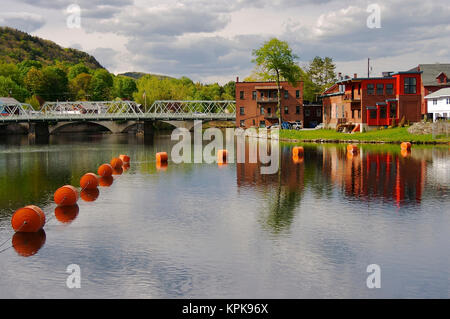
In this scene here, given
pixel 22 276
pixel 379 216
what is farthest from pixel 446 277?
pixel 22 276

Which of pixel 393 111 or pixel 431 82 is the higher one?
pixel 431 82

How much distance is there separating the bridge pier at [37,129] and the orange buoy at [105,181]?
4373 inches

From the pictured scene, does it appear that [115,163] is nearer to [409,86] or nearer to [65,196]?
[65,196]

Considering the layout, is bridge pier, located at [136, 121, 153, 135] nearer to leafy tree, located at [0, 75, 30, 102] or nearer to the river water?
leafy tree, located at [0, 75, 30, 102]

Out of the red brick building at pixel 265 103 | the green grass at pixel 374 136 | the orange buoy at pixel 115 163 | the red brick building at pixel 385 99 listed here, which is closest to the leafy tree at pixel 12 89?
the red brick building at pixel 265 103

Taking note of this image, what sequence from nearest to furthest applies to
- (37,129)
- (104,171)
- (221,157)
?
(104,171)
(221,157)
(37,129)

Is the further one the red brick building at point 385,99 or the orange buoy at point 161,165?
the red brick building at point 385,99

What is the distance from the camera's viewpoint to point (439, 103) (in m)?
87.4

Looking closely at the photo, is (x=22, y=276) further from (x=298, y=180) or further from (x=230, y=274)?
(x=298, y=180)

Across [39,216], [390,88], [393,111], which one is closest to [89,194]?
[39,216]

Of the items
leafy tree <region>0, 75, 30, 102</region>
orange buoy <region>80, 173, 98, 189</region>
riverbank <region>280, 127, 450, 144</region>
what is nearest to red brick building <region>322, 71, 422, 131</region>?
riverbank <region>280, 127, 450, 144</region>

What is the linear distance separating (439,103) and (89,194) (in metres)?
69.7

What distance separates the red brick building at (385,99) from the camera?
91.8 metres

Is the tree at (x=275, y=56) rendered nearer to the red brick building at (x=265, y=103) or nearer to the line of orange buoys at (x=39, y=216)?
the red brick building at (x=265, y=103)
